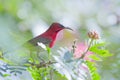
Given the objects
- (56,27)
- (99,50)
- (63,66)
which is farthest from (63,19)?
(63,66)

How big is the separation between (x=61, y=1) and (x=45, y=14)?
73mm

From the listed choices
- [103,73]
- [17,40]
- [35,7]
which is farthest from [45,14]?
[17,40]

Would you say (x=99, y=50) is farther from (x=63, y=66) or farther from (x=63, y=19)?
(x=63, y=19)

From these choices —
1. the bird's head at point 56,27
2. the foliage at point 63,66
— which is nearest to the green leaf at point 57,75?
the foliage at point 63,66

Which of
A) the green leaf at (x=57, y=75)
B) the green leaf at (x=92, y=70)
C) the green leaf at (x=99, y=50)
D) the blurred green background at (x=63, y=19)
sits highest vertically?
the blurred green background at (x=63, y=19)

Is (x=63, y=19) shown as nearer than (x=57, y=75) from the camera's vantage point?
No

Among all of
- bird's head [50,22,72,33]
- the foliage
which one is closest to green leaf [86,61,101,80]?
the foliage

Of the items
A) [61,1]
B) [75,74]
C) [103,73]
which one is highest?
[61,1]

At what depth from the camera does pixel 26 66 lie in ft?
2.55

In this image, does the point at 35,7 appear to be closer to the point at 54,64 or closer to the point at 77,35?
the point at 77,35

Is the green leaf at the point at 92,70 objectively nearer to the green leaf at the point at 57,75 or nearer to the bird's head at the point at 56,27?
the green leaf at the point at 57,75

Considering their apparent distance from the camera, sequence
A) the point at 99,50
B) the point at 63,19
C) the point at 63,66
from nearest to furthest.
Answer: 1. the point at 63,66
2. the point at 99,50
3. the point at 63,19

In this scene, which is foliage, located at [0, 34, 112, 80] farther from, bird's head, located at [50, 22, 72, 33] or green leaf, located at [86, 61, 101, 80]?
bird's head, located at [50, 22, 72, 33]

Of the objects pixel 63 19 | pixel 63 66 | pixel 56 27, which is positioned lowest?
pixel 63 66
